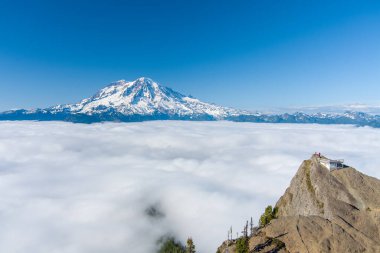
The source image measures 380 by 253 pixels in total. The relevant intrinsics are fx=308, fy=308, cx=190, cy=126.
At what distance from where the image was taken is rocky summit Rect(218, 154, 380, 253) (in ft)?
292

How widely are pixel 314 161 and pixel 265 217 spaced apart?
101 feet

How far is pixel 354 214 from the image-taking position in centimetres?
9925

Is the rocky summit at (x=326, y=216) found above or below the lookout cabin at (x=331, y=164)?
below

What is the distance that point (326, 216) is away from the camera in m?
101

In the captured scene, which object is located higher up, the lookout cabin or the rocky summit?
the lookout cabin

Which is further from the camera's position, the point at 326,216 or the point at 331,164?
the point at 331,164

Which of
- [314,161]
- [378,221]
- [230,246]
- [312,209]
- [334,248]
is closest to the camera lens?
[334,248]

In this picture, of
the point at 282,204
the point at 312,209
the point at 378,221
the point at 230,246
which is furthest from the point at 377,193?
the point at 230,246

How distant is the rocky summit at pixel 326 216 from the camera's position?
292 feet

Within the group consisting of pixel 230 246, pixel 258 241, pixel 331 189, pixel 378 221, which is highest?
pixel 331 189

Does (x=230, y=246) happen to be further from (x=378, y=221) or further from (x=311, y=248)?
(x=378, y=221)

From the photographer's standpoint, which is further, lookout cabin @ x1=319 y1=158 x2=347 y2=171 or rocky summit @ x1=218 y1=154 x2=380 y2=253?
lookout cabin @ x1=319 y1=158 x2=347 y2=171

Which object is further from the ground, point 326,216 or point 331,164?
point 331,164

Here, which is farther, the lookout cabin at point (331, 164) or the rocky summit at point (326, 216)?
the lookout cabin at point (331, 164)
